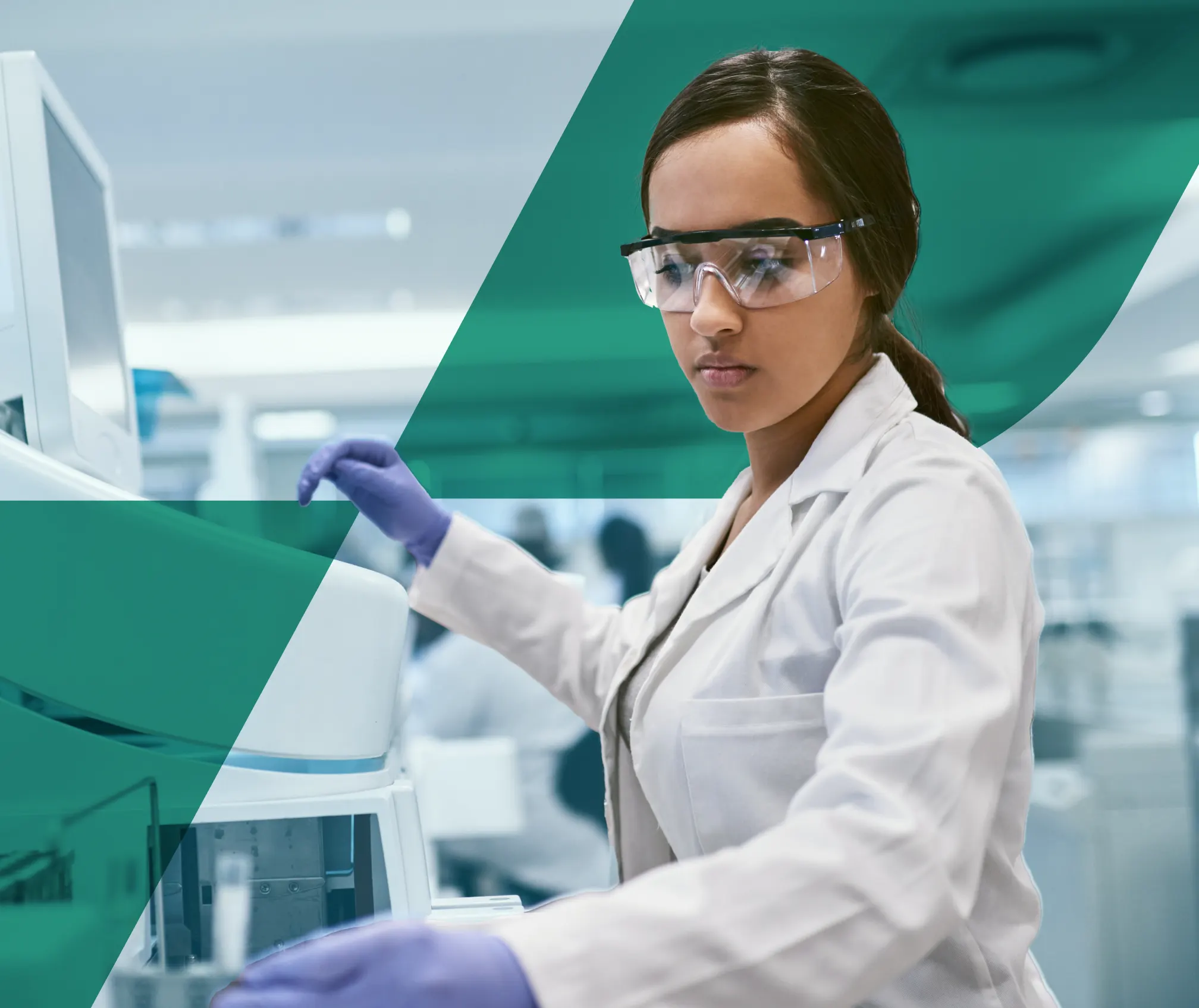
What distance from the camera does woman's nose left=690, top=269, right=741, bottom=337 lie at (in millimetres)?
765

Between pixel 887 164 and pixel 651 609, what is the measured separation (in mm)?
417

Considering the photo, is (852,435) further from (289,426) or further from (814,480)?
(289,426)

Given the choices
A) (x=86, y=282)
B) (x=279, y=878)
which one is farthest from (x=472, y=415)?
(x=279, y=878)

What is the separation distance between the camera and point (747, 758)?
736 mm

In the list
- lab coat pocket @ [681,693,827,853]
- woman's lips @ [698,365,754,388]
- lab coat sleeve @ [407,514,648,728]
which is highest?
woman's lips @ [698,365,754,388]

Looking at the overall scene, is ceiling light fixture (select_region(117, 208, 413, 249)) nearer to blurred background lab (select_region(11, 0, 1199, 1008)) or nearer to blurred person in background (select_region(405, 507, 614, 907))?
blurred background lab (select_region(11, 0, 1199, 1008))

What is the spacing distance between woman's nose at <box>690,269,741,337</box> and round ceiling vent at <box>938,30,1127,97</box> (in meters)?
1.82

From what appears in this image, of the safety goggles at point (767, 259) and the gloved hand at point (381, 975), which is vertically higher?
the safety goggles at point (767, 259)

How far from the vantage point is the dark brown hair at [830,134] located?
764mm

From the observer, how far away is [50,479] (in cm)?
76

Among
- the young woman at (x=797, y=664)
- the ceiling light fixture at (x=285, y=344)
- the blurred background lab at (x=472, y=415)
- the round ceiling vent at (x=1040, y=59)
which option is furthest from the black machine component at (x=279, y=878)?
the ceiling light fixture at (x=285, y=344)

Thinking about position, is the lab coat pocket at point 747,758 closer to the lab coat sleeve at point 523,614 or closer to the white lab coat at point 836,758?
the white lab coat at point 836,758

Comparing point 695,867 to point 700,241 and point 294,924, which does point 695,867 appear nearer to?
point 700,241
